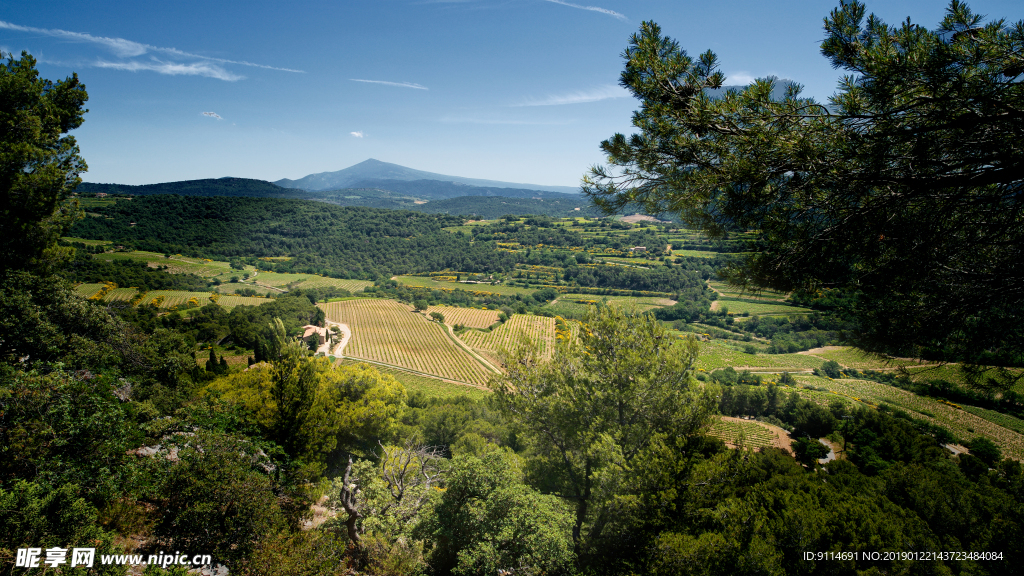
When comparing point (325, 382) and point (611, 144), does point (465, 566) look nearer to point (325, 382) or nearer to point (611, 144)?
point (611, 144)

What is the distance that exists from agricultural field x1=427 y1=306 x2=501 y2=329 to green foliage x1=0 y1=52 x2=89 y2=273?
50049 mm

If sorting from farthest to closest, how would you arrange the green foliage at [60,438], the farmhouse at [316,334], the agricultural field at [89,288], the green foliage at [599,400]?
1. the farmhouse at [316,334]
2. the agricultural field at [89,288]
3. the green foliage at [599,400]
4. the green foliage at [60,438]

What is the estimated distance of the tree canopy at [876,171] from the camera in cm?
291

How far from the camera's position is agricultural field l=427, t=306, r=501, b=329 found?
59794 millimetres

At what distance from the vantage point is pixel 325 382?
1578 centimetres

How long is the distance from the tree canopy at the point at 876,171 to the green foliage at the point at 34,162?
1264cm

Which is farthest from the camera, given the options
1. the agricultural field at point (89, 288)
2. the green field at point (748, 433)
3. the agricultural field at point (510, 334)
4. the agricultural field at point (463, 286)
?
the agricultural field at point (463, 286)

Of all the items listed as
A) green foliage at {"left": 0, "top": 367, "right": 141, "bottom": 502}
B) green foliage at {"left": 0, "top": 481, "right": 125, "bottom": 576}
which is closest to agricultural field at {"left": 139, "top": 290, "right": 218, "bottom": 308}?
green foliage at {"left": 0, "top": 367, "right": 141, "bottom": 502}

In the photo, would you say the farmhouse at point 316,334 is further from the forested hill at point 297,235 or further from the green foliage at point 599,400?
the forested hill at point 297,235

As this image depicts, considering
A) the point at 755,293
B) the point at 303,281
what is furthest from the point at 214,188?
the point at 755,293

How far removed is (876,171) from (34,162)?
15157mm

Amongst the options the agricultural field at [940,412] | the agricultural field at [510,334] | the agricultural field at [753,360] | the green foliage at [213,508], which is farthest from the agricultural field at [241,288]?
the agricultural field at [940,412]

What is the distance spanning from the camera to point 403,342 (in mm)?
50688

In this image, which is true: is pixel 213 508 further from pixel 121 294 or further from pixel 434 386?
pixel 121 294
